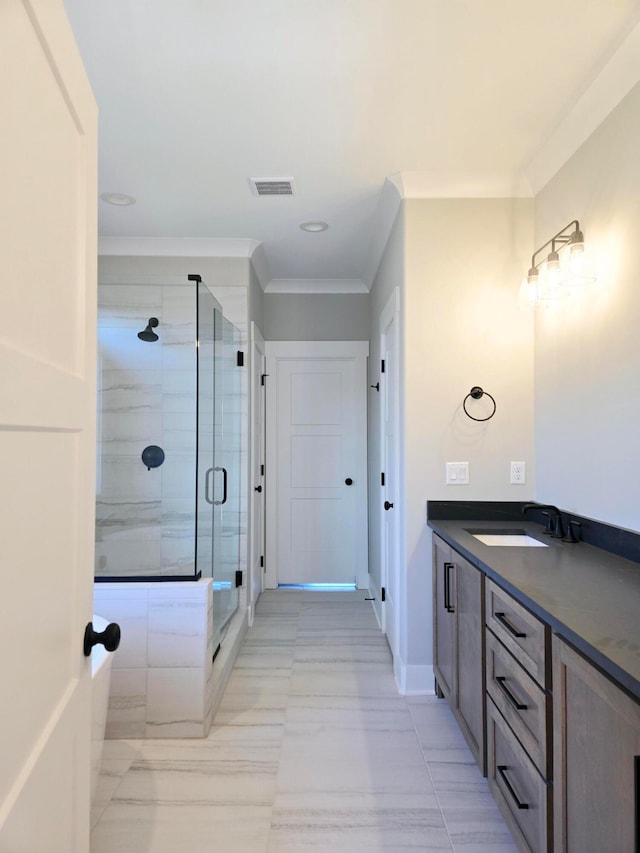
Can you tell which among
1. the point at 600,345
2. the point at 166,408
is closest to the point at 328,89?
the point at 600,345

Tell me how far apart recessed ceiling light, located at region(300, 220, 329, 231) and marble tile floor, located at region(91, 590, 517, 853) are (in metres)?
2.70

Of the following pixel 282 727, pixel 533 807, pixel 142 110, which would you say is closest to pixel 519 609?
pixel 533 807

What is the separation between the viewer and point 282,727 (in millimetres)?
2391

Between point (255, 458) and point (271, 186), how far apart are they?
6.46 ft

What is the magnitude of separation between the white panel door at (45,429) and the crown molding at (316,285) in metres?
Result: 3.51

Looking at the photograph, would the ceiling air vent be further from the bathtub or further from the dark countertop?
the bathtub

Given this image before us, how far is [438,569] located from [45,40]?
2.40 m

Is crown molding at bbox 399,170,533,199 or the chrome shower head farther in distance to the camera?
the chrome shower head

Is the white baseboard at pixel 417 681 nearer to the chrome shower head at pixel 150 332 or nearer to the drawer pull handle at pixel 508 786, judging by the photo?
the drawer pull handle at pixel 508 786

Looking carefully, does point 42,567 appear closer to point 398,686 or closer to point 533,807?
point 533,807

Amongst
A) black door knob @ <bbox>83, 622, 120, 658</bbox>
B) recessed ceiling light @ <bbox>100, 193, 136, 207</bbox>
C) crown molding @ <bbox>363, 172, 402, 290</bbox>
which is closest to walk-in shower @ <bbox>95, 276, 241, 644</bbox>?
recessed ceiling light @ <bbox>100, 193, 136, 207</bbox>

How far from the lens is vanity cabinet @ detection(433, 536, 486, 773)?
1.88 metres

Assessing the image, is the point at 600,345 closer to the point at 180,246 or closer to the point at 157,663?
the point at 157,663

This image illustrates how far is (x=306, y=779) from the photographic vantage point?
2.04 metres
